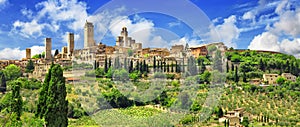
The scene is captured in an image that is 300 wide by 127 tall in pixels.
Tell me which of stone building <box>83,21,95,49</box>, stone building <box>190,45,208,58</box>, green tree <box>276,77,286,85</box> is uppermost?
stone building <box>83,21,95,49</box>

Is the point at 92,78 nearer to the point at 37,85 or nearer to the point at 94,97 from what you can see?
the point at 94,97

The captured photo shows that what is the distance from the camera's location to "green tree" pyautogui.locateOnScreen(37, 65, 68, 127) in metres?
7.06

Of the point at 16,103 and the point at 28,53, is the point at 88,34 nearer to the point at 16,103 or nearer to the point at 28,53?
the point at 16,103

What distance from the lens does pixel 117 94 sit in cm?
592

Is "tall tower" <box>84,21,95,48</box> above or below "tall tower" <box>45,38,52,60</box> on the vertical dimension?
below

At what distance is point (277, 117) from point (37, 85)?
1202 centimetres

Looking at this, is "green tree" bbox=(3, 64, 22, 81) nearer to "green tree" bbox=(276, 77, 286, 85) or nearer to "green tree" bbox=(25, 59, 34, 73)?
"green tree" bbox=(25, 59, 34, 73)

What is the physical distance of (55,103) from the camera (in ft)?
23.4

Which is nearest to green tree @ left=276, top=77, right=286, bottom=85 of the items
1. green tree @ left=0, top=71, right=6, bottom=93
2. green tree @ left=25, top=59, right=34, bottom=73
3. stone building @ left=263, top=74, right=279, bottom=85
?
stone building @ left=263, top=74, right=279, bottom=85

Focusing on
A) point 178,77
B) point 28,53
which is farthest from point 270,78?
point 28,53

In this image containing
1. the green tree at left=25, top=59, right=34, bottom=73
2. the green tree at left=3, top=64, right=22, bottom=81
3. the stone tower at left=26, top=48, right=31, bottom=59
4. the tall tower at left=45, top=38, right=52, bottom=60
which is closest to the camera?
the green tree at left=3, top=64, right=22, bottom=81

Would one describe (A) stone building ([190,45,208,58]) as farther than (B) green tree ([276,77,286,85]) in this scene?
No

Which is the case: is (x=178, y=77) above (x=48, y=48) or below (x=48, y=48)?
below

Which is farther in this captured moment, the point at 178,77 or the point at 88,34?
the point at 178,77
